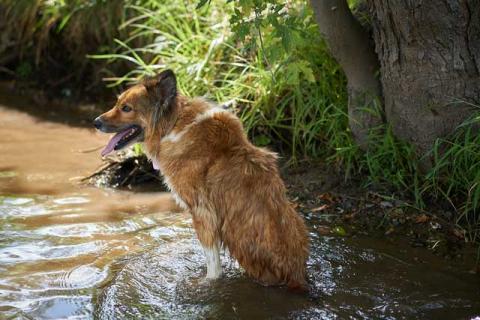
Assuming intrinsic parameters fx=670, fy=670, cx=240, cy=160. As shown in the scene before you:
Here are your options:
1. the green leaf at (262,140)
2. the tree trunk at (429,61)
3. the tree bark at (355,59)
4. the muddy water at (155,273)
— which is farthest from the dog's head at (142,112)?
the green leaf at (262,140)

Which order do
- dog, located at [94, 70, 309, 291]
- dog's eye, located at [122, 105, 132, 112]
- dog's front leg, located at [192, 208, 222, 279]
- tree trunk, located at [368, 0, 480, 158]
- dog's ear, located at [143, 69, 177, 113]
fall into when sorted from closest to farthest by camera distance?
dog, located at [94, 70, 309, 291] → dog's front leg, located at [192, 208, 222, 279] → dog's ear, located at [143, 69, 177, 113] → dog's eye, located at [122, 105, 132, 112] → tree trunk, located at [368, 0, 480, 158]

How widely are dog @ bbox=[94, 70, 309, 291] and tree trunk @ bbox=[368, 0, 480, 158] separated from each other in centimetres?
145

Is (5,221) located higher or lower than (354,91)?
lower

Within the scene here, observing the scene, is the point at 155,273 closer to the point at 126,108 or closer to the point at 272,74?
the point at 126,108

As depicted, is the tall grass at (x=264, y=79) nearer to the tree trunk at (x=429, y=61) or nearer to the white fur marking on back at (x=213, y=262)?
the tree trunk at (x=429, y=61)

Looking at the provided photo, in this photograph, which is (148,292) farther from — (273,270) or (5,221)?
(5,221)

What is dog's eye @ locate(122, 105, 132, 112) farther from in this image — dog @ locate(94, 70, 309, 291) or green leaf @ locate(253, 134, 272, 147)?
green leaf @ locate(253, 134, 272, 147)

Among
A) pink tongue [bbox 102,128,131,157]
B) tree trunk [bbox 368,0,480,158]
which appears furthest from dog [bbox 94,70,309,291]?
tree trunk [bbox 368,0,480,158]

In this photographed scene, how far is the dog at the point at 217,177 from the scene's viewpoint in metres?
4.27

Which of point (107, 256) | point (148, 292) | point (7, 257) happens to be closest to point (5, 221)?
point (7, 257)

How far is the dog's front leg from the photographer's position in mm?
4469

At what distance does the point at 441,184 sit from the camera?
211 inches

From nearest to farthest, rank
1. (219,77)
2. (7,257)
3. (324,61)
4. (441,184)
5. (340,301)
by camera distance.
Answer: (340,301) < (7,257) < (441,184) < (324,61) < (219,77)

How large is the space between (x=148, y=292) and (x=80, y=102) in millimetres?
5250
